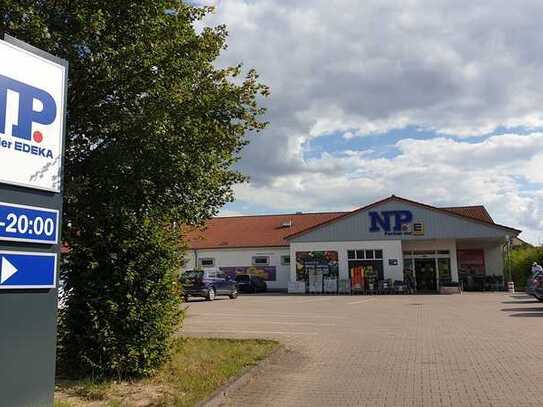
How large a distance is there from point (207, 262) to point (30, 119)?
42700mm

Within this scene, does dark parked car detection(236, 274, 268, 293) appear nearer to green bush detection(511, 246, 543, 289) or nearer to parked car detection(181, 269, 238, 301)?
parked car detection(181, 269, 238, 301)

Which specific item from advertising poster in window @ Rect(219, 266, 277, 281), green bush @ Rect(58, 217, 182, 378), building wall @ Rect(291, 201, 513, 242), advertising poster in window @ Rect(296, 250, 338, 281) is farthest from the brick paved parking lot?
advertising poster in window @ Rect(219, 266, 277, 281)

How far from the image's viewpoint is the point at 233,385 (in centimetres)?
809

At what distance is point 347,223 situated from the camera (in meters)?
40.4

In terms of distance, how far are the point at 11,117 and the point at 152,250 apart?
3.33 meters

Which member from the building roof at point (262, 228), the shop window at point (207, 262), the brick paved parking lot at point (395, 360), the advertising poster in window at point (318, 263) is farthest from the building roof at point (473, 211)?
the brick paved parking lot at point (395, 360)

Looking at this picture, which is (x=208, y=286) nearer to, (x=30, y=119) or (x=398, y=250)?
(x=398, y=250)

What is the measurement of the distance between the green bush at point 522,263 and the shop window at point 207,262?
77.3ft

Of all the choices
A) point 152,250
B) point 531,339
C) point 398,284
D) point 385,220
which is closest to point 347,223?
point 385,220

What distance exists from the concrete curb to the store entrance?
31.8m

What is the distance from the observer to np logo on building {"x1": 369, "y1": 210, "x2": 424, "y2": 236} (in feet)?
128

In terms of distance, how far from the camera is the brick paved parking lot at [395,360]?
7.54 metres

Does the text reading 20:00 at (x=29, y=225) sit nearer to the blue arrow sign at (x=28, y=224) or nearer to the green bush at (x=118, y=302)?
the blue arrow sign at (x=28, y=224)

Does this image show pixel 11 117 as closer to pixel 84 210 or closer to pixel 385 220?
pixel 84 210
